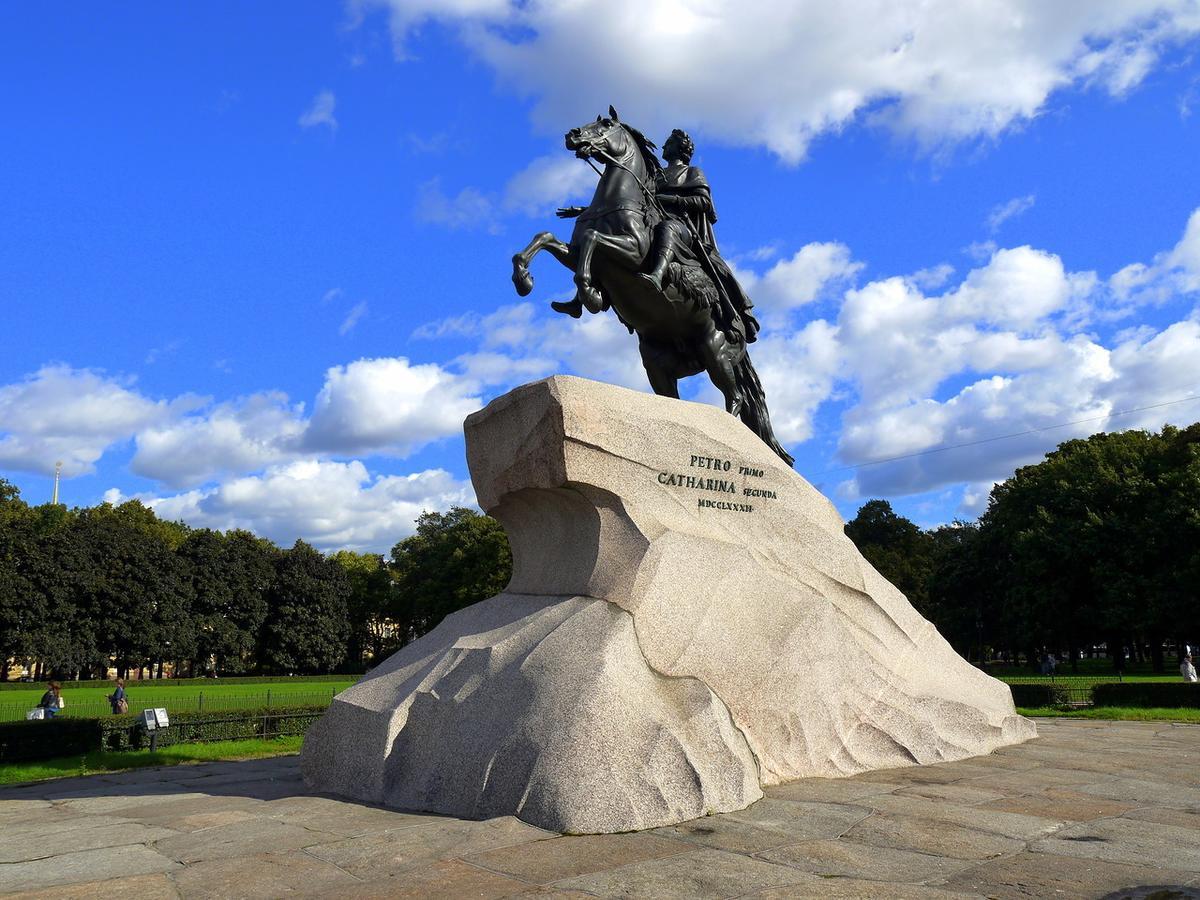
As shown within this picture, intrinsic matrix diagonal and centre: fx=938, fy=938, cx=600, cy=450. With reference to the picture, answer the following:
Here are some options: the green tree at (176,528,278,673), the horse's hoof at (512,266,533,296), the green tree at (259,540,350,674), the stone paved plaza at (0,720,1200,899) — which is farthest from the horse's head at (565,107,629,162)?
the green tree at (259,540,350,674)

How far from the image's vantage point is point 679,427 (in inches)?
357

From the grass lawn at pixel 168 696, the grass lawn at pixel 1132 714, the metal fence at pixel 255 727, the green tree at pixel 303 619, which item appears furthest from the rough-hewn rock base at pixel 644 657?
the green tree at pixel 303 619

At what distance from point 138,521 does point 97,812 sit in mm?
62377

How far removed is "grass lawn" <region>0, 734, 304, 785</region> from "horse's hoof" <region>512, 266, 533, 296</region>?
6530 mm

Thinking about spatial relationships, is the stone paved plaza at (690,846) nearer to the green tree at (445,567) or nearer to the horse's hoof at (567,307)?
the horse's hoof at (567,307)

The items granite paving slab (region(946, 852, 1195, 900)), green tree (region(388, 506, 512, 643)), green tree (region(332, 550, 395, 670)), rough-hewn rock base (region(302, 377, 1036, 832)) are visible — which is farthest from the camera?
green tree (region(332, 550, 395, 670))

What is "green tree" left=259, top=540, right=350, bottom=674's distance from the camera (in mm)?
57469

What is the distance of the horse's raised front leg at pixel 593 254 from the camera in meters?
10.3

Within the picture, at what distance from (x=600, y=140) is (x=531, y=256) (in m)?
1.92

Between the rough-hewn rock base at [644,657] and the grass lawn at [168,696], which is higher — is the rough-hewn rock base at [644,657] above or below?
above

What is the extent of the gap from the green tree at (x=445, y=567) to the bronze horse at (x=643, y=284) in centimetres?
2893

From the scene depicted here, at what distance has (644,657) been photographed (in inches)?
304

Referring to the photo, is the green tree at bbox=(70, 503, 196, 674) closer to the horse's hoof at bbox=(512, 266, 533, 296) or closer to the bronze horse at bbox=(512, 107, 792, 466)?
the bronze horse at bbox=(512, 107, 792, 466)

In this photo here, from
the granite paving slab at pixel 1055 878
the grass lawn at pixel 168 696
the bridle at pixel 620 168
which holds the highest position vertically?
the bridle at pixel 620 168
